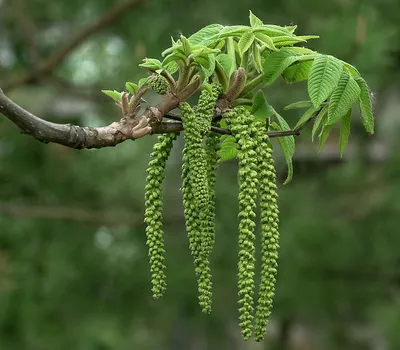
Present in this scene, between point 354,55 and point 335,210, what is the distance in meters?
1.58

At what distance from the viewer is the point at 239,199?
4.09 ft

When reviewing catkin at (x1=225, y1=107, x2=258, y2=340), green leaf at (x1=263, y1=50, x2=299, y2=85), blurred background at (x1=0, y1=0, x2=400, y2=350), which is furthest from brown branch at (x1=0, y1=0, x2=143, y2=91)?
catkin at (x1=225, y1=107, x2=258, y2=340)

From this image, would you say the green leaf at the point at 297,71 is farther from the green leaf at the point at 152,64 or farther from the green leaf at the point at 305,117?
the green leaf at the point at 152,64

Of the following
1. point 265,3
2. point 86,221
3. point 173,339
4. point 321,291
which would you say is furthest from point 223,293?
point 173,339

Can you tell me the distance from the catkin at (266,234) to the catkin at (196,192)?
0.08 metres

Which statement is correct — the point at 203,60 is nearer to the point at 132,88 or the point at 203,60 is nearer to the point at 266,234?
the point at 132,88

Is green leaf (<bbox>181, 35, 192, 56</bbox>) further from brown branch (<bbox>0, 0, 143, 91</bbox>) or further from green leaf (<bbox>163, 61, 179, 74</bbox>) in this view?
brown branch (<bbox>0, 0, 143, 91</bbox>)

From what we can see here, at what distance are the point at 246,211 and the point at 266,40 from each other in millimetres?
305

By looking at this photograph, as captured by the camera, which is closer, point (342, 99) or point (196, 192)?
point (196, 192)

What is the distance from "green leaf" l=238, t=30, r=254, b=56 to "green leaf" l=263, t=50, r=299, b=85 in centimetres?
4

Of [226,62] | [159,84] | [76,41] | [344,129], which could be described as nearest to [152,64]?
[159,84]

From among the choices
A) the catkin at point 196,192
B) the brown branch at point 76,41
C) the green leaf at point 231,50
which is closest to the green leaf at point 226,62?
the green leaf at point 231,50

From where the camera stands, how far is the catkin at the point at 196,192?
1236 mm

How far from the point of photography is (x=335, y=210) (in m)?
5.66
